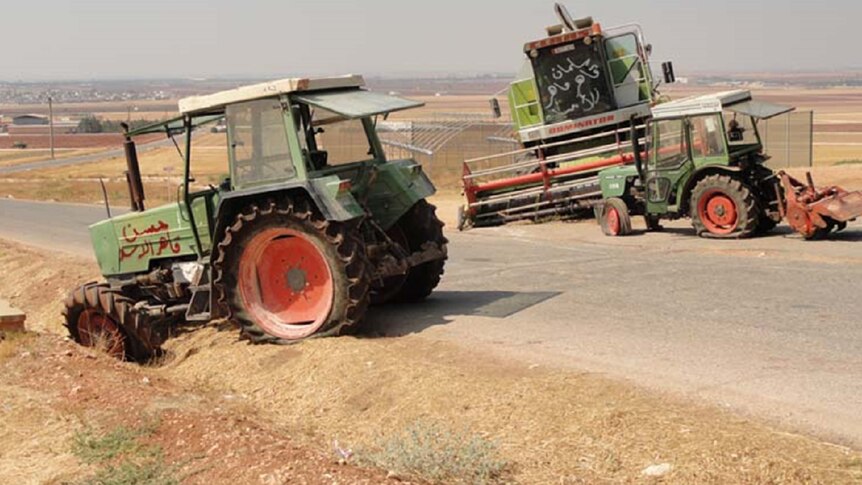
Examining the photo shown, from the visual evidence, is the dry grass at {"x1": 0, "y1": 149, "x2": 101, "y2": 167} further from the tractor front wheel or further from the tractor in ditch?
the tractor front wheel

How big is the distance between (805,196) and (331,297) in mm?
9558

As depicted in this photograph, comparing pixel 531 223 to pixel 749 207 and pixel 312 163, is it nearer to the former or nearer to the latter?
pixel 749 207

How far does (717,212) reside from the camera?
19.4m

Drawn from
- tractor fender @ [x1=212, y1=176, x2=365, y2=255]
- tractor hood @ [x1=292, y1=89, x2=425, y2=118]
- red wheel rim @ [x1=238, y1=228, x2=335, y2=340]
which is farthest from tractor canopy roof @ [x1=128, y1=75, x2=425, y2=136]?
red wheel rim @ [x1=238, y1=228, x2=335, y2=340]

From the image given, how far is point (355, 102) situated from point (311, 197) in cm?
109

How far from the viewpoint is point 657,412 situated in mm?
8359

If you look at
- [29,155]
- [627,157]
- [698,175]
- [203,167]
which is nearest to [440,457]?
[698,175]

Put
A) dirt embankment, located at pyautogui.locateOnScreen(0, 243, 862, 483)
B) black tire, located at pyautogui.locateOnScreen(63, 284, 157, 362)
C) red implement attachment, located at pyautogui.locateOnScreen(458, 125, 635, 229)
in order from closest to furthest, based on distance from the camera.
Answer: dirt embankment, located at pyautogui.locateOnScreen(0, 243, 862, 483)
black tire, located at pyautogui.locateOnScreen(63, 284, 157, 362)
red implement attachment, located at pyautogui.locateOnScreen(458, 125, 635, 229)

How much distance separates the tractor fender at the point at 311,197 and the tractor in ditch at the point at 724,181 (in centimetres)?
913

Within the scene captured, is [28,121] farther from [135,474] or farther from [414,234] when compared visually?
[135,474]

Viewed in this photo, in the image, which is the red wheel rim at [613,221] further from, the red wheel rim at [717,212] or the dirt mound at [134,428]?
the dirt mound at [134,428]

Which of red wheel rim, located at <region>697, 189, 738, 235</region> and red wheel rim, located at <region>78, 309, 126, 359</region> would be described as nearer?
red wheel rim, located at <region>78, 309, 126, 359</region>

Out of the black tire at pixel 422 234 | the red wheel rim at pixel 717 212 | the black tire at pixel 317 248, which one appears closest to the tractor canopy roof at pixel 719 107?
the red wheel rim at pixel 717 212

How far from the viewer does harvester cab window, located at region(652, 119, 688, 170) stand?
66.0 ft
